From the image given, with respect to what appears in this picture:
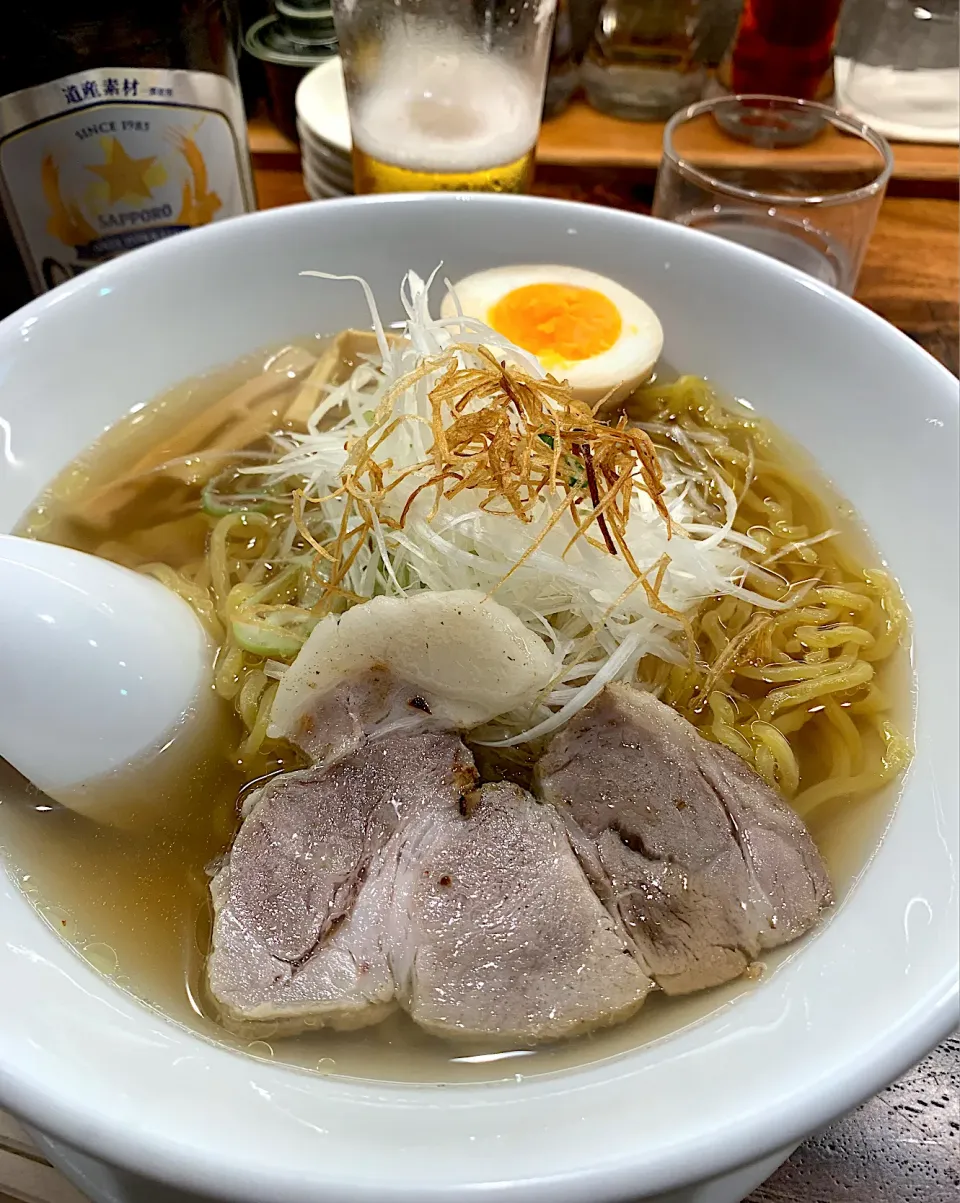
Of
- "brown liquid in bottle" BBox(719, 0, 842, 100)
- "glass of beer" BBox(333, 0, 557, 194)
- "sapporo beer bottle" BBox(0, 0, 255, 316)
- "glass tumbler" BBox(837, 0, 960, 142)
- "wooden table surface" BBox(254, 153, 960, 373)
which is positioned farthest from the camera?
"glass tumbler" BBox(837, 0, 960, 142)

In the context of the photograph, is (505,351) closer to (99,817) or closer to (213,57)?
(213,57)

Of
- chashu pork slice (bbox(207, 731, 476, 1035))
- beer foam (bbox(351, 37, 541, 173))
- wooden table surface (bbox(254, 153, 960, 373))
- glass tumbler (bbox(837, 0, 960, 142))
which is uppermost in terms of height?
beer foam (bbox(351, 37, 541, 173))

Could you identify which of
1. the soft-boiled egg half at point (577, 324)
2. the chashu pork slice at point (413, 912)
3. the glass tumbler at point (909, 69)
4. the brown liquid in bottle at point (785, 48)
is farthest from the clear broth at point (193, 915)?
the glass tumbler at point (909, 69)

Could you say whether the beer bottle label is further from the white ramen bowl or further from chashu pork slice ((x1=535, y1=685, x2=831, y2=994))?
chashu pork slice ((x1=535, y1=685, x2=831, y2=994))

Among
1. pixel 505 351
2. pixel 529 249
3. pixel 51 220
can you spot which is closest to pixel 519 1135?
pixel 505 351

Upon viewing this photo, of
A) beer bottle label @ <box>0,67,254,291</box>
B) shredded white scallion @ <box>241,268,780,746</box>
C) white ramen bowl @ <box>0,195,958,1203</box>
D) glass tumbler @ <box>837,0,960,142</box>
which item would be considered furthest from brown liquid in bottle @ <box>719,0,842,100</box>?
shredded white scallion @ <box>241,268,780,746</box>

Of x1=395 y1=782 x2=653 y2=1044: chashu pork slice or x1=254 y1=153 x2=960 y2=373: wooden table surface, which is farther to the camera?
x1=254 y1=153 x2=960 y2=373: wooden table surface

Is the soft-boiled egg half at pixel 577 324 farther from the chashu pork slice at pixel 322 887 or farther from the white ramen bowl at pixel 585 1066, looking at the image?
the chashu pork slice at pixel 322 887
